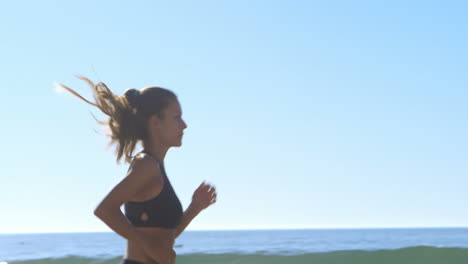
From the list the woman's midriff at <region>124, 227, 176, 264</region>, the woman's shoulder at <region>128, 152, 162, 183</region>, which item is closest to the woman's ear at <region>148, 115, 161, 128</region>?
the woman's shoulder at <region>128, 152, 162, 183</region>

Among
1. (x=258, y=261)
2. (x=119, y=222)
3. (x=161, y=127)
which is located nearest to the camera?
(x=119, y=222)

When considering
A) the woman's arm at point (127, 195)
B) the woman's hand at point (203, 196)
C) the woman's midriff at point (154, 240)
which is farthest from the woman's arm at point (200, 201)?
the woman's arm at point (127, 195)

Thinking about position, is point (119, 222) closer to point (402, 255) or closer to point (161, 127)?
point (161, 127)

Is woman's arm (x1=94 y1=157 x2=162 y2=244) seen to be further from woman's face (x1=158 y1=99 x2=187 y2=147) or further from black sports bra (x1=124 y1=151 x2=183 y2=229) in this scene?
woman's face (x1=158 y1=99 x2=187 y2=147)

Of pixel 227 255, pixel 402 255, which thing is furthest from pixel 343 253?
pixel 227 255

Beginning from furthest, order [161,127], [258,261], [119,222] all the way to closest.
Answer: [258,261]
[161,127]
[119,222]

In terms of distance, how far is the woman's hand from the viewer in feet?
9.87

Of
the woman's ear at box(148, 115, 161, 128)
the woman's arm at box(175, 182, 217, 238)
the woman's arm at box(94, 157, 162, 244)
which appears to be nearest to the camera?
the woman's arm at box(94, 157, 162, 244)

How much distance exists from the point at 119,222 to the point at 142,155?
13.8 inches

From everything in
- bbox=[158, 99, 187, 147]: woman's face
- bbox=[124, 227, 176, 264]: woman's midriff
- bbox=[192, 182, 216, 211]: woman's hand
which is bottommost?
bbox=[124, 227, 176, 264]: woman's midriff

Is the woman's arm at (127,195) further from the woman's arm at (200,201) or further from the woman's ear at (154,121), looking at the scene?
the woman's arm at (200,201)

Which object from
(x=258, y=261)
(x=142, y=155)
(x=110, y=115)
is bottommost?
(x=258, y=261)

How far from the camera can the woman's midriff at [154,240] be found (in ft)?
8.42

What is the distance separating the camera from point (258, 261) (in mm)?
15062
